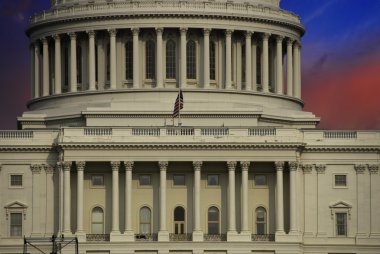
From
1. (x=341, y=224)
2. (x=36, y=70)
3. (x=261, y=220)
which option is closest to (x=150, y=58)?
Answer: (x=36, y=70)

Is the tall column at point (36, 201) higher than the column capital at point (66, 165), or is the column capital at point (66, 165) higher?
the column capital at point (66, 165)

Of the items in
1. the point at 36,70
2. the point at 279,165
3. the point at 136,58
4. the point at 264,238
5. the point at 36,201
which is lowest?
the point at 264,238

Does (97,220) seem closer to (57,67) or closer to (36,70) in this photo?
(57,67)

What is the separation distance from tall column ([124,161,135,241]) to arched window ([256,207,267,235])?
10.9 m

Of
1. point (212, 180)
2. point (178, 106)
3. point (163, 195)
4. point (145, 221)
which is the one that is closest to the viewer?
point (163, 195)

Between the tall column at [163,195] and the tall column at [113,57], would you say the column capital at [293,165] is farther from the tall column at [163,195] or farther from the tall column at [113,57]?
the tall column at [113,57]

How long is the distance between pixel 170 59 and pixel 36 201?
22396 mm

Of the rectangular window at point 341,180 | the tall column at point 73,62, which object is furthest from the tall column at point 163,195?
the tall column at point 73,62

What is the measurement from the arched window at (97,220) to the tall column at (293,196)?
52.3 ft

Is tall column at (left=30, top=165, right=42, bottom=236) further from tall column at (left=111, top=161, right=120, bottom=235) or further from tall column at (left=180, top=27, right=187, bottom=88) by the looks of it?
tall column at (left=180, top=27, right=187, bottom=88)

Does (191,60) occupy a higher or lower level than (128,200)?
higher

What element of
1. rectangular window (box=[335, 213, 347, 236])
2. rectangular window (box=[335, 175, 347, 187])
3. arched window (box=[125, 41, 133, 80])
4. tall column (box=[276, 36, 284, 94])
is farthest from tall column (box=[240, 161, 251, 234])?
arched window (box=[125, 41, 133, 80])

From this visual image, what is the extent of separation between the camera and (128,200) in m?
175

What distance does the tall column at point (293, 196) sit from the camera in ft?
575
